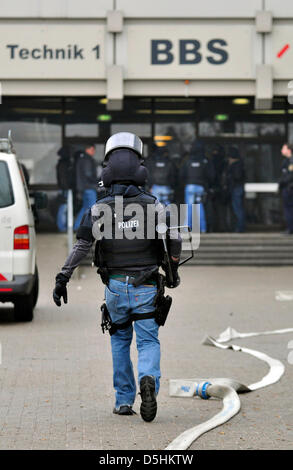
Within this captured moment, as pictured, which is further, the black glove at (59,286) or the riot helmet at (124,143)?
the riot helmet at (124,143)

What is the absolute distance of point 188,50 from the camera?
22984 mm

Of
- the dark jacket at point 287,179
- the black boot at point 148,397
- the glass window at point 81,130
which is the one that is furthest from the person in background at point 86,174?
the black boot at point 148,397

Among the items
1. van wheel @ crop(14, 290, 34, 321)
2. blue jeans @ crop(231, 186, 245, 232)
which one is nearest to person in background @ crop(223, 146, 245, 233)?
blue jeans @ crop(231, 186, 245, 232)

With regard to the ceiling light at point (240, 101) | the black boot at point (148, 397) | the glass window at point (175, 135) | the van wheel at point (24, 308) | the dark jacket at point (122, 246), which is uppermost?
the ceiling light at point (240, 101)

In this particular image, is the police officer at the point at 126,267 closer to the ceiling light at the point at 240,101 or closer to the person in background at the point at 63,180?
the person in background at the point at 63,180

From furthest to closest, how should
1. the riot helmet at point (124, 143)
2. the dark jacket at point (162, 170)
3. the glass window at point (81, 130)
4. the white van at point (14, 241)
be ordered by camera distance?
the glass window at point (81, 130) → the dark jacket at point (162, 170) → the white van at point (14, 241) → the riot helmet at point (124, 143)

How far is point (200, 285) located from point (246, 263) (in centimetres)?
357

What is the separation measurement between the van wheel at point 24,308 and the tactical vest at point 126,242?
5.44 m

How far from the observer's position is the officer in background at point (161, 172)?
2322 centimetres

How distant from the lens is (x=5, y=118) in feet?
81.2

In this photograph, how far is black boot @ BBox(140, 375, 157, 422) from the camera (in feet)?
22.9

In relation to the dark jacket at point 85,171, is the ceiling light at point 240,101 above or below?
above

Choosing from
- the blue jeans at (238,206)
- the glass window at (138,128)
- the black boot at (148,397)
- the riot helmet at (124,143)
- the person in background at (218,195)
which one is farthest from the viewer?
the glass window at (138,128)

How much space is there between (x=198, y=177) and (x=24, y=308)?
10936 millimetres
